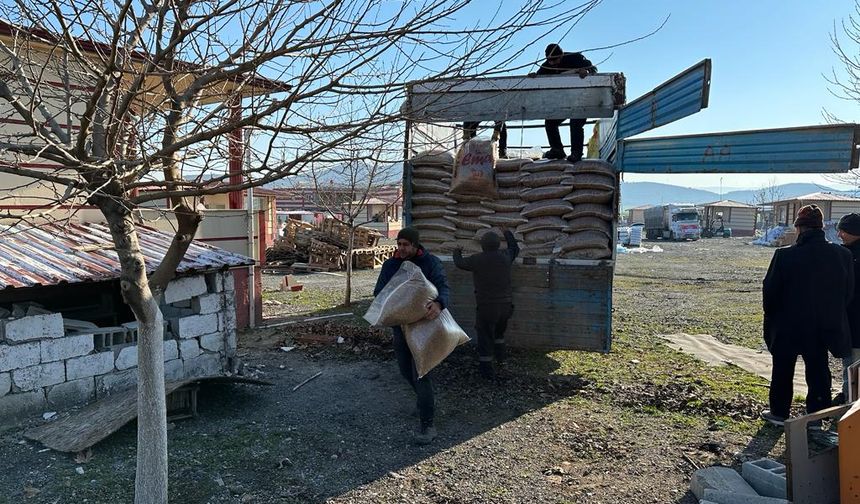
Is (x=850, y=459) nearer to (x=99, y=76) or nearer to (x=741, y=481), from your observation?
(x=741, y=481)

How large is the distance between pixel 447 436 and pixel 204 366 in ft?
10.6

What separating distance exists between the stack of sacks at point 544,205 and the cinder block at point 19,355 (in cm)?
494

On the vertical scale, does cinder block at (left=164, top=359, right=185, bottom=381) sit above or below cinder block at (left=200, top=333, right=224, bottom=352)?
below

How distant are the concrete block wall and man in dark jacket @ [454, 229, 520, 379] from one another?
2.93 m

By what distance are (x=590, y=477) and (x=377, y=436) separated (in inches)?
68.9

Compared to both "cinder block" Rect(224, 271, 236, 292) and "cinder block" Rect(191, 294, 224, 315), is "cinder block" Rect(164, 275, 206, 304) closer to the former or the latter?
"cinder block" Rect(191, 294, 224, 315)

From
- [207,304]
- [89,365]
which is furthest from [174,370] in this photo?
[89,365]

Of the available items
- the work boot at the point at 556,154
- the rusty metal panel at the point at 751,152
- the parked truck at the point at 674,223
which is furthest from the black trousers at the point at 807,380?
the parked truck at the point at 674,223

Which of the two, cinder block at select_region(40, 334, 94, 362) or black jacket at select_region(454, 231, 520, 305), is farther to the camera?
black jacket at select_region(454, 231, 520, 305)

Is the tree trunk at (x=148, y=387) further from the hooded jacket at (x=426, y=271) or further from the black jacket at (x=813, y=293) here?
the black jacket at (x=813, y=293)

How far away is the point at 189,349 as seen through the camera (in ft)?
20.4

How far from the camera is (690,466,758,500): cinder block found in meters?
3.41

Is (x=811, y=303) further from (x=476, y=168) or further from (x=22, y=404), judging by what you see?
(x=22, y=404)

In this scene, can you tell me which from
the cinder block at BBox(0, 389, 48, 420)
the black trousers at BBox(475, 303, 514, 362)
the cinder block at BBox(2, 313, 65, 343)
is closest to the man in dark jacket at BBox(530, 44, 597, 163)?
A: the black trousers at BBox(475, 303, 514, 362)
